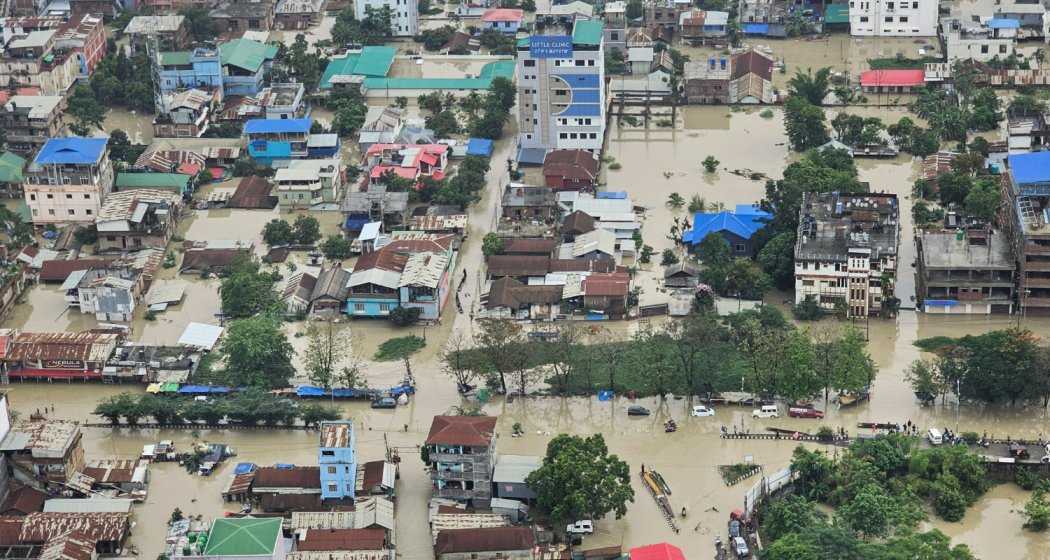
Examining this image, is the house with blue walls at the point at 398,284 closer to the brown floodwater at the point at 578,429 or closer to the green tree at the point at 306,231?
the brown floodwater at the point at 578,429

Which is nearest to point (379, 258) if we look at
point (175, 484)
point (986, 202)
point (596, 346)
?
point (596, 346)

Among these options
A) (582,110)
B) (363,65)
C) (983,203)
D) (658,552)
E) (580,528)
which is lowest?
(580,528)

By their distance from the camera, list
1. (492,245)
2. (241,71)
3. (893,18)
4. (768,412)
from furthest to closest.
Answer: (893,18) → (241,71) → (492,245) → (768,412)

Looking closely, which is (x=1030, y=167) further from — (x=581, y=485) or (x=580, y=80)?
(x=581, y=485)

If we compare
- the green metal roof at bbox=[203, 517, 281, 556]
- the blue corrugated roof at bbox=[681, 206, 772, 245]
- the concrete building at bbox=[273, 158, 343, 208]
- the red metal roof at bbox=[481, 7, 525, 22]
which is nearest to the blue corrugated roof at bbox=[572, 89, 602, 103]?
the blue corrugated roof at bbox=[681, 206, 772, 245]

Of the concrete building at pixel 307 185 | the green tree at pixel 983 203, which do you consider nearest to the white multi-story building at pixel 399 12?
the concrete building at pixel 307 185

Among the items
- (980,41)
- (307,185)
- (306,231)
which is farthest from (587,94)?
(980,41)
